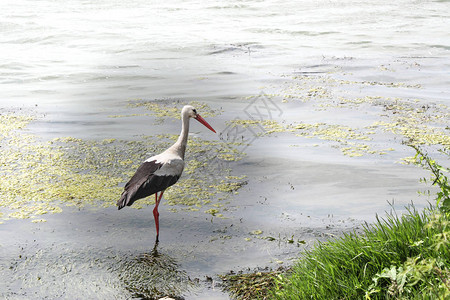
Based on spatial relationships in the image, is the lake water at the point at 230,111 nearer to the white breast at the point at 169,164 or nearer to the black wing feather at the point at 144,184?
the black wing feather at the point at 144,184

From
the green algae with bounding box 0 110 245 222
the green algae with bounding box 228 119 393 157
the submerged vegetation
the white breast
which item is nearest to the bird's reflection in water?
the white breast

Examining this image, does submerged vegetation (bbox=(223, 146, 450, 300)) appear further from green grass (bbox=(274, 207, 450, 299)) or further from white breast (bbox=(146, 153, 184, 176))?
white breast (bbox=(146, 153, 184, 176))

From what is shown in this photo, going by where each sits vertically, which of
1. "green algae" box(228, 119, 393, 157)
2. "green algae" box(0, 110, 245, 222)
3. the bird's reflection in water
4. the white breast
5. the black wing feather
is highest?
the white breast

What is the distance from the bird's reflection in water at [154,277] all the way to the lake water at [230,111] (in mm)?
22

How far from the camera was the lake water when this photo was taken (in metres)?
5.37

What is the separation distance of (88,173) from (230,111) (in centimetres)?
406

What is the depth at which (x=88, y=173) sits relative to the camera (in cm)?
745

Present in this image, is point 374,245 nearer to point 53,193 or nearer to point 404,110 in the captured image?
point 53,193

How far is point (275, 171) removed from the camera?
7.76 meters

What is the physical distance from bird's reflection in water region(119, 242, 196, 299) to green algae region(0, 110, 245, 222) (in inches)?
46.7

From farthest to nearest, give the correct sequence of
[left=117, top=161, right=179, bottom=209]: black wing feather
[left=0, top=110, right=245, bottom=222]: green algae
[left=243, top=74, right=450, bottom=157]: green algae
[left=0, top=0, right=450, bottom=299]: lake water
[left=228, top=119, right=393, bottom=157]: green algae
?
[left=243, top=74, right=450, bottom=157]: green algae < [left=228, top=119, right=393, bottom=157]: green algae < [left=0, top=110, right=245, bottom=222]: green algae < [left=117, top=161, right=179, bottom=209]: black wing feather < [left=0, top=0, right=450, bottom=299]: lake water

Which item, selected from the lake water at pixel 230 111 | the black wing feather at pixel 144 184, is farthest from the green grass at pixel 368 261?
the black wing feather at pixel 144 184

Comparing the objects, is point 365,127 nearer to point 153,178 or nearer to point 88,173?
point 88,173

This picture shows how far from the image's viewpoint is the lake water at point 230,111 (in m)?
5.37
